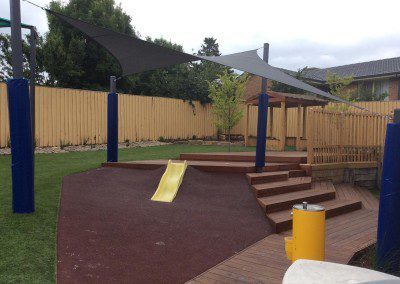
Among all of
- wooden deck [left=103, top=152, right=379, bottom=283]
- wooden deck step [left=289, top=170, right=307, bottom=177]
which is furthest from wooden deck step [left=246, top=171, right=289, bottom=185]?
wooden deck step [left=289, top=170, right=307, bottom=177]

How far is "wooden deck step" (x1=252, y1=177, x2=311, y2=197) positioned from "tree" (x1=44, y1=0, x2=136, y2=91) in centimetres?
1329

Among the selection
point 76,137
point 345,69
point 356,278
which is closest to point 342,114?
point 356,278

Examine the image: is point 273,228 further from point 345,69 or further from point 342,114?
point 345,69

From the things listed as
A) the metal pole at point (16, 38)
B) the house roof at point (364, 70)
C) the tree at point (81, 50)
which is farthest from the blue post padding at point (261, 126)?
the house roof at point (364, 70)

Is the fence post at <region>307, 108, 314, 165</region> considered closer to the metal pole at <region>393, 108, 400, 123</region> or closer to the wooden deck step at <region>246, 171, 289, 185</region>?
the wooden deck step at <region>246, 171, 289, 185</region>

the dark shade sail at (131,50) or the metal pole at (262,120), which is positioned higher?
the dark shade sail at (131,50)

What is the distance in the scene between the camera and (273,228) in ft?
17.4

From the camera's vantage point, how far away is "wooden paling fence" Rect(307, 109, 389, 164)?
27.0 feet

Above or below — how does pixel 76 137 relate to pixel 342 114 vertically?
below

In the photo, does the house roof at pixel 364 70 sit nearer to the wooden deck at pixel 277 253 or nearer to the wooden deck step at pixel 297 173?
the wooden deck step at pixel 297 173

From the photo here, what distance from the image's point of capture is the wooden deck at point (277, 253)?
3.61 m

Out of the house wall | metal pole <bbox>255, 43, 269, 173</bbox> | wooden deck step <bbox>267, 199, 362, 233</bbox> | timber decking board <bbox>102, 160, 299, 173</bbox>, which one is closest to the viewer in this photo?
wooden deck step <bbox>267, 199, 362, 233</bbox>

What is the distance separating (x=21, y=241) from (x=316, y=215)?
3226 millimetres

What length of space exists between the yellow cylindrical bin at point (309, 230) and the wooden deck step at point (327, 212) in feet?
6.41
